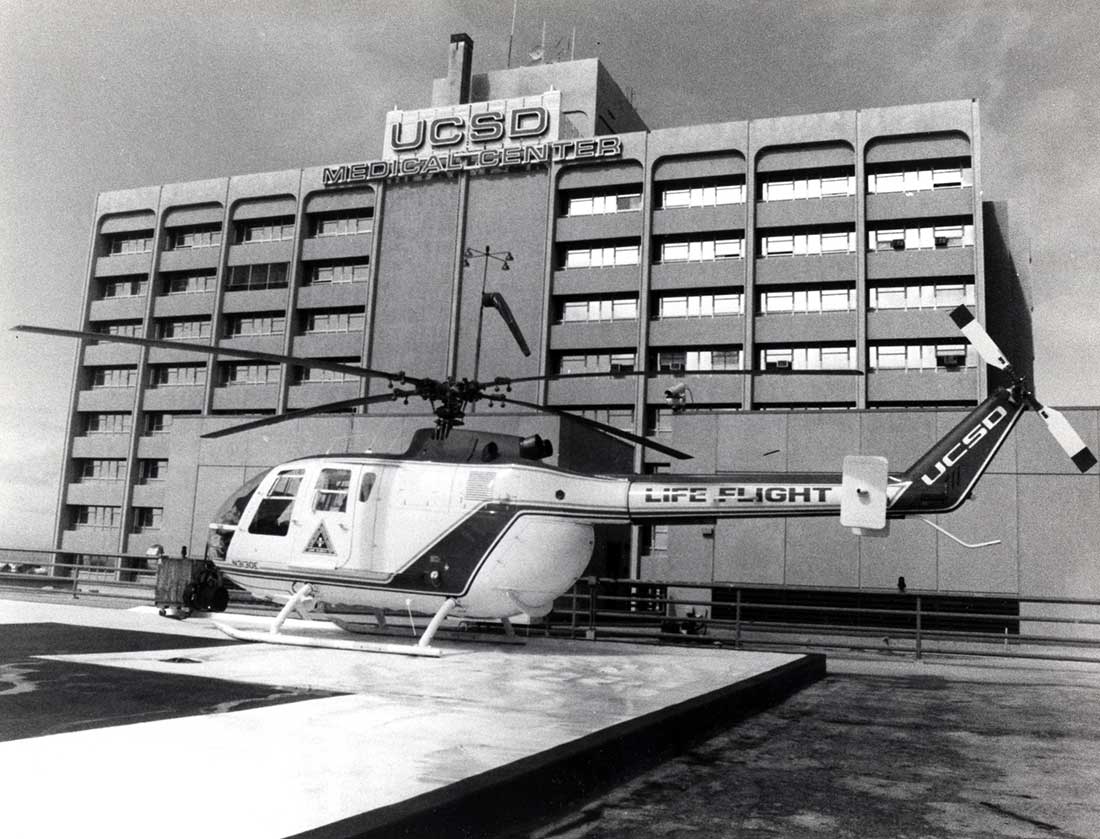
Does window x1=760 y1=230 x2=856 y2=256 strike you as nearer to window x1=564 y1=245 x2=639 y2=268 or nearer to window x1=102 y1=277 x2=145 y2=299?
window x1=564 y1=245 x2=639 y2=268

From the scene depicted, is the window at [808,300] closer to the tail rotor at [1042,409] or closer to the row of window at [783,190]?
the row of window at [783,190]

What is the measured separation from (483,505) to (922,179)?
35.7 metres

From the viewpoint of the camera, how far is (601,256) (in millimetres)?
43812

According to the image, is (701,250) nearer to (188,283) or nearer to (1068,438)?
(188,283)

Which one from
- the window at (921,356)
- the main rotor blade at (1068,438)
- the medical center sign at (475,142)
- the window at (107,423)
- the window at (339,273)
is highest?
the medical center sign at (475,142)

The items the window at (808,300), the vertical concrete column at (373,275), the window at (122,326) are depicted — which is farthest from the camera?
the window at (122,326)

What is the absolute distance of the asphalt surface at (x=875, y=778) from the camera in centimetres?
433

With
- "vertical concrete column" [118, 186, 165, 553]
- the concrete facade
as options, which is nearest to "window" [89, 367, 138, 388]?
the concrete facade

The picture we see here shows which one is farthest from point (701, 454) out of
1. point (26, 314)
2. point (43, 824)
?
point (43, 824)

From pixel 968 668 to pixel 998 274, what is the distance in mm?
35644

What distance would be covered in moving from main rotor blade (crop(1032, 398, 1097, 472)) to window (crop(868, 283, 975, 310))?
30.5m

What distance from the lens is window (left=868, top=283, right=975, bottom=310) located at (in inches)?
1515

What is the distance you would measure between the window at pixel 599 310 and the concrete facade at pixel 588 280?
115 millimetres

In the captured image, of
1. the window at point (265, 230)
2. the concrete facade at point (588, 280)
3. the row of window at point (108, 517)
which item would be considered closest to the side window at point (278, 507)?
the concrete facade at point (588, 280)
